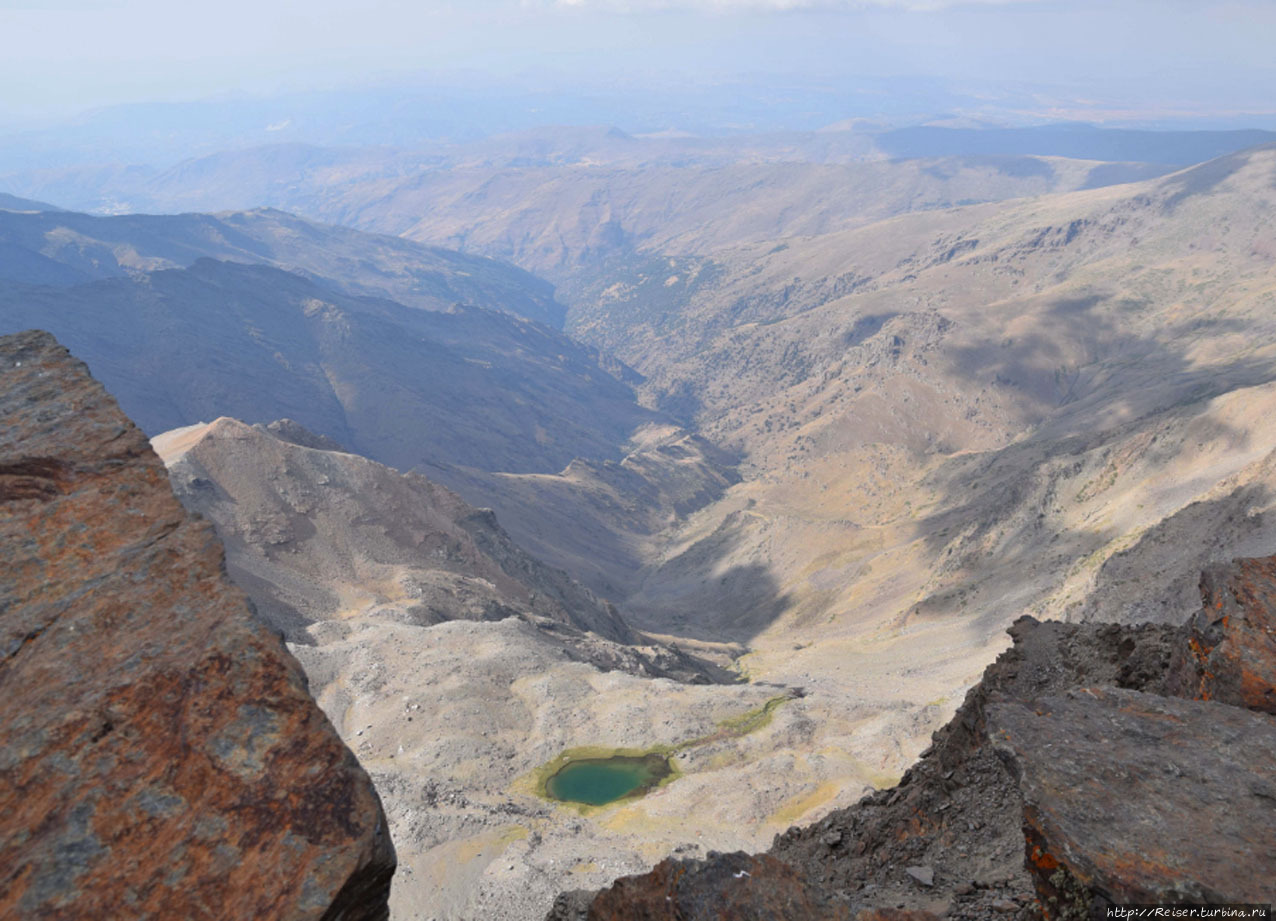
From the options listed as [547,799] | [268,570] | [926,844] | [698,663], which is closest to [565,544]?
[698,663]

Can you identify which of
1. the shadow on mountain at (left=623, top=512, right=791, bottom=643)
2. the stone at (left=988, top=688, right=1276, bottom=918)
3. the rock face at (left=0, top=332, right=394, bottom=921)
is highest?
the rock face at (left=0, top=332, right=394, bottom=921)

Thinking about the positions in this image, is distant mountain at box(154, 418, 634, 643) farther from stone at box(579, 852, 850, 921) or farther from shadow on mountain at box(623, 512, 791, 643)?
stone at box(579, 852, 850, 921)

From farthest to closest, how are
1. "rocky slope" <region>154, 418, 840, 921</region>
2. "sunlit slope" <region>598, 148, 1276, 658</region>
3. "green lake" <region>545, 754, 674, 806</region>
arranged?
"sunlit slope" <region>598, 148, 1276, 658</region> < "green lake" <region>545, 754, 674, 806</region> < "rocky slope" <region>154, 418, 840, 921</region>

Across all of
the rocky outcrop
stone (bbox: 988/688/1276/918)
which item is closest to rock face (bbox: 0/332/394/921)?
stone (bbox: 988/688/1276/918)

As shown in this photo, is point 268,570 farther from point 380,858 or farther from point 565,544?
point 565,544

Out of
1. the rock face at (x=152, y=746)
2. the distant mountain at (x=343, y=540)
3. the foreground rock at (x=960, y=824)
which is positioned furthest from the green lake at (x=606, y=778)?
the rock face at (x=152, y=746)

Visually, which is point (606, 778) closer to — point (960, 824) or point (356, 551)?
point (960, 824)

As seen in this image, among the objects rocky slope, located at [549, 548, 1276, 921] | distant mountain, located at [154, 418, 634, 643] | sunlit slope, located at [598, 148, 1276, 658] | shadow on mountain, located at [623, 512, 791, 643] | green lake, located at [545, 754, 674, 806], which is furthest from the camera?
shadow on mountain, located at [623, 512, 791, 643]

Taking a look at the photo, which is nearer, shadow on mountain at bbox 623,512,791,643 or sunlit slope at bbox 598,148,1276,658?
sunlit slope at bbox 598,148,1276,658
